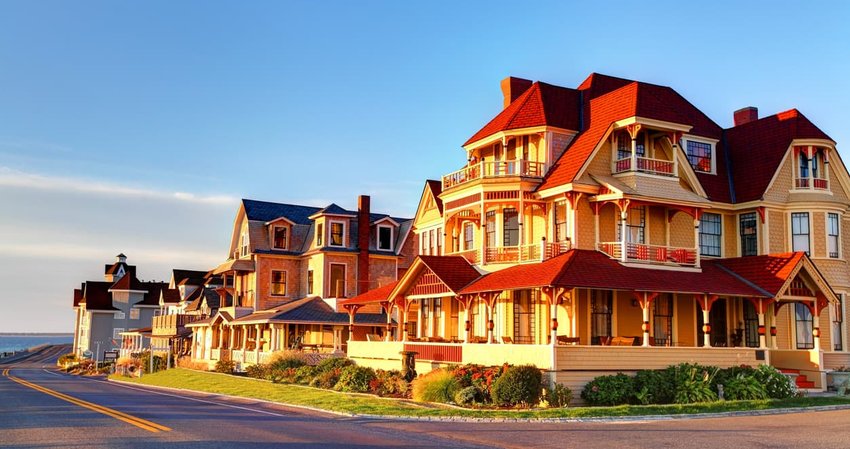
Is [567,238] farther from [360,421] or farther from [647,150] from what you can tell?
[360,421]

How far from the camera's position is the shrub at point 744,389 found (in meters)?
27.5

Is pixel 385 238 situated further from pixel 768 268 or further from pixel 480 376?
pixel 480 376

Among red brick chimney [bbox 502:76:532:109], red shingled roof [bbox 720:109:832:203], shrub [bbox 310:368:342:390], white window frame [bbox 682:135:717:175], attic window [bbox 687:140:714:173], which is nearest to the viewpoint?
red shingled roof [bbox 720:109:832:203]

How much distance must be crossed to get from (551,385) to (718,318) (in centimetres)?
1283

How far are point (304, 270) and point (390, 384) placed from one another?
27.8 m

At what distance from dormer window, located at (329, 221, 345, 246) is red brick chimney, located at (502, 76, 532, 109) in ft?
62.7

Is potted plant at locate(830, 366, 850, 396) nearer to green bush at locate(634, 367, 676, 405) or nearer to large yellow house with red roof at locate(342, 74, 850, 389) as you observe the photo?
large yellow house with red roof at locate(342, 74, 850, 389)

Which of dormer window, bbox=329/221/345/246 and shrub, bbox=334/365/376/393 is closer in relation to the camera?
shrub, bbox=334/365/376/393

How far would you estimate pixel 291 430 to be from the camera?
19203 mm

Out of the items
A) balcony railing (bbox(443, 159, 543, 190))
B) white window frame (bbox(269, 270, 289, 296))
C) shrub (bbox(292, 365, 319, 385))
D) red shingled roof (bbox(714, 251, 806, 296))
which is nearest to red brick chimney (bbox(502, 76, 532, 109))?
balcony railing (bbox(443, 159, 543, 190))

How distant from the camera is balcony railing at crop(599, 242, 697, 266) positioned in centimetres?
3272

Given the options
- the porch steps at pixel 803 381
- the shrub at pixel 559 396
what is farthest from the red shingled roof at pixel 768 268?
the shrub at pixel 559 396

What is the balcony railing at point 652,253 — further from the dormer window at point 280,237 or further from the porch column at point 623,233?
the dormer window at point 280,237

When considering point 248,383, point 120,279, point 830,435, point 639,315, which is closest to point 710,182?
point 639,315
